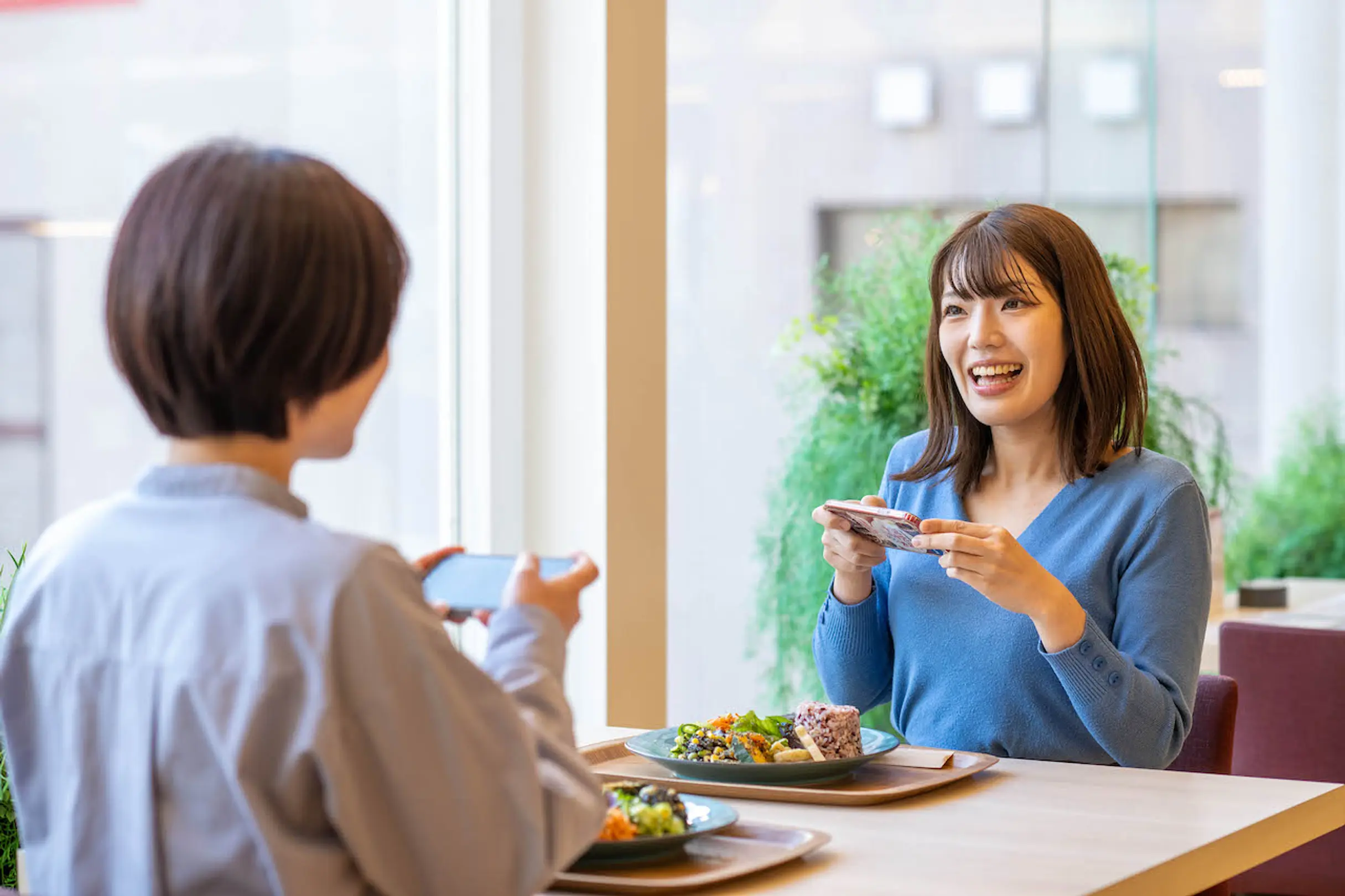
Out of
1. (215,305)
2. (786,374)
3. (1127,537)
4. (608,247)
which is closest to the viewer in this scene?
(215,305)

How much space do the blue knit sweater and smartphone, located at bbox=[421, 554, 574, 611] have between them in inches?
33.3

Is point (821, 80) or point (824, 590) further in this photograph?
point (821, 80)

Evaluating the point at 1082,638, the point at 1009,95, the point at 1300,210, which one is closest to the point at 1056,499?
A: the point at 1082,638

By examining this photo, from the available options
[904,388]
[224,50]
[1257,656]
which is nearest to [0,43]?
[224,50]

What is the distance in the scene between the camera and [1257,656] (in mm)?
2797

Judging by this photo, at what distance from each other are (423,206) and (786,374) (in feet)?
Answer: 3.77

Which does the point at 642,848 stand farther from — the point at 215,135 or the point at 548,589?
the point at 215,135

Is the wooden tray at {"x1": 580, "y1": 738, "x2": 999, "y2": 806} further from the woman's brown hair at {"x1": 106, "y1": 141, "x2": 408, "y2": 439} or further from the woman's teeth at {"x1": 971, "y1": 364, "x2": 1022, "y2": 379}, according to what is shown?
the woman's brown hair at {"x1": 106, "y1": 141, "x2": 408, "y2": 439}

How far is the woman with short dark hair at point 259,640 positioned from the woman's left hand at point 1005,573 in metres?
0.80

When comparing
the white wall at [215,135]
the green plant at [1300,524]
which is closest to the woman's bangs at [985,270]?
the white wall at [215,135]

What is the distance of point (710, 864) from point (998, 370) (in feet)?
2.98

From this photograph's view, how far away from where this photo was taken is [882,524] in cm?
183

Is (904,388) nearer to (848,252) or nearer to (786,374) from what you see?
(786,374)

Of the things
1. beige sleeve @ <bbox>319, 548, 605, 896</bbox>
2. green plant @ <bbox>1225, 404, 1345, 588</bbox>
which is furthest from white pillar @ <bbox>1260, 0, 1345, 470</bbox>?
beige sleeve @ <bbox>319, 548, 605, 896</bbox>
